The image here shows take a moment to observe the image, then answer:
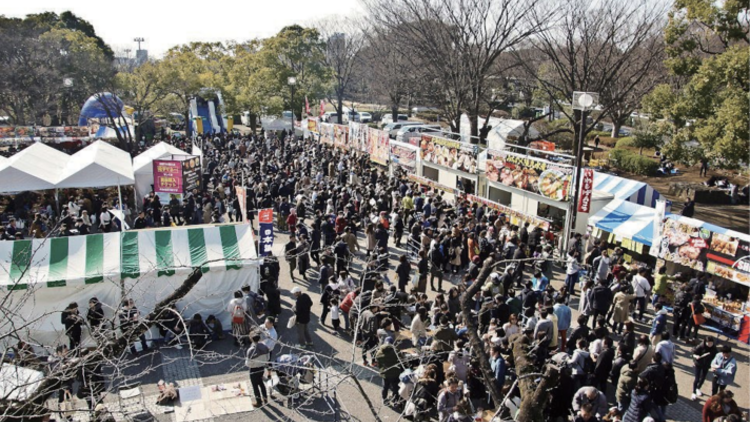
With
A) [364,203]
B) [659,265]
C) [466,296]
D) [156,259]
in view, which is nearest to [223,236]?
[156,259]

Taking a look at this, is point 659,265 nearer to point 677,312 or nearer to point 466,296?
point 677,312

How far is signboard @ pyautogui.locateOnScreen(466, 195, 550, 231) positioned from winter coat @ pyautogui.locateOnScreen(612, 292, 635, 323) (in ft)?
17.0

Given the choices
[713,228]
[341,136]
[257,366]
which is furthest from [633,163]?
[257,366]

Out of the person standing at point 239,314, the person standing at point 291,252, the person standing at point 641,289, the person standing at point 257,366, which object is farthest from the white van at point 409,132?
the person standing at point 257,366

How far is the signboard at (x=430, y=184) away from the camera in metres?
20.2

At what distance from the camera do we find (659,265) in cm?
1223

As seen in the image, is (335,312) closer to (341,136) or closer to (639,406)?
(639,406)

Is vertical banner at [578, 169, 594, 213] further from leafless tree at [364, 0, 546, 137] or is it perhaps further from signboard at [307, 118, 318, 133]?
signboard at [307, 118, 318, 133]

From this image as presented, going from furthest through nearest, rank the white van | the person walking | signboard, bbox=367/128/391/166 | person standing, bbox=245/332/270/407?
the white van
signboard, bbox=367/128/391/166
the person walking
person standing, bbox=245/332/270/407

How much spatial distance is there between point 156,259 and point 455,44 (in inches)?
745

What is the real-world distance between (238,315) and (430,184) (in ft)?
42.0

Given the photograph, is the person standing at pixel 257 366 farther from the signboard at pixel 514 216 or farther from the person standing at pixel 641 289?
the signboard at pixel 514 216

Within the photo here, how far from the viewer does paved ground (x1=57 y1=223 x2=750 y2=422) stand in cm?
819

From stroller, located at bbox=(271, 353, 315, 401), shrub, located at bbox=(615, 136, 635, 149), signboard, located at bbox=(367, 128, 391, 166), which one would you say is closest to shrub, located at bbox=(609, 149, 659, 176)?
shrub, located at bbox=(615, 136, 635, 149)
